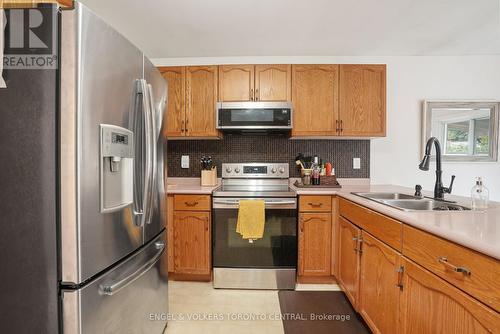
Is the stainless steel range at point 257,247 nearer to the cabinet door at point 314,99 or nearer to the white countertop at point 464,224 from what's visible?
the cabinet door at point 314,99

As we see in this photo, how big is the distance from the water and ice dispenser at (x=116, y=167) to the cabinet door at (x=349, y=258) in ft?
4.84

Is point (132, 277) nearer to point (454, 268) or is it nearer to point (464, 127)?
point (454, 268)

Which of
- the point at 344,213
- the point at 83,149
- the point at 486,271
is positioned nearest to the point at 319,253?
the point at 344,213

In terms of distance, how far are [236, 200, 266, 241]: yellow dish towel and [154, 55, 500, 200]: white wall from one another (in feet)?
4.79

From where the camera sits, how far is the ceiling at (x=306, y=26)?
185 centimetres

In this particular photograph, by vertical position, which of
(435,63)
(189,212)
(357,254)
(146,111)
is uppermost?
(435,63)

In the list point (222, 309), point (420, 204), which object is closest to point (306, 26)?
point (420, 204)

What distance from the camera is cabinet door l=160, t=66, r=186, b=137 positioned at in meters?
2.50

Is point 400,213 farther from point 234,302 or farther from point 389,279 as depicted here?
point 234,302

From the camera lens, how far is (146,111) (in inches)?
44.2

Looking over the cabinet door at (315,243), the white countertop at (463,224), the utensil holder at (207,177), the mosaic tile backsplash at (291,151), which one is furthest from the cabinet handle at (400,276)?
the utensil holder at (207,177)

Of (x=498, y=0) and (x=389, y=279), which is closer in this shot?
(x=389, y=279)

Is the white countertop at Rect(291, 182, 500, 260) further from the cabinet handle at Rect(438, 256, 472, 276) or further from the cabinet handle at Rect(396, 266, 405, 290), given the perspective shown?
the cabinet handle at Rect(396, 266, 405, 290)

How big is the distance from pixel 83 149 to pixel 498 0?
9.29 feet
